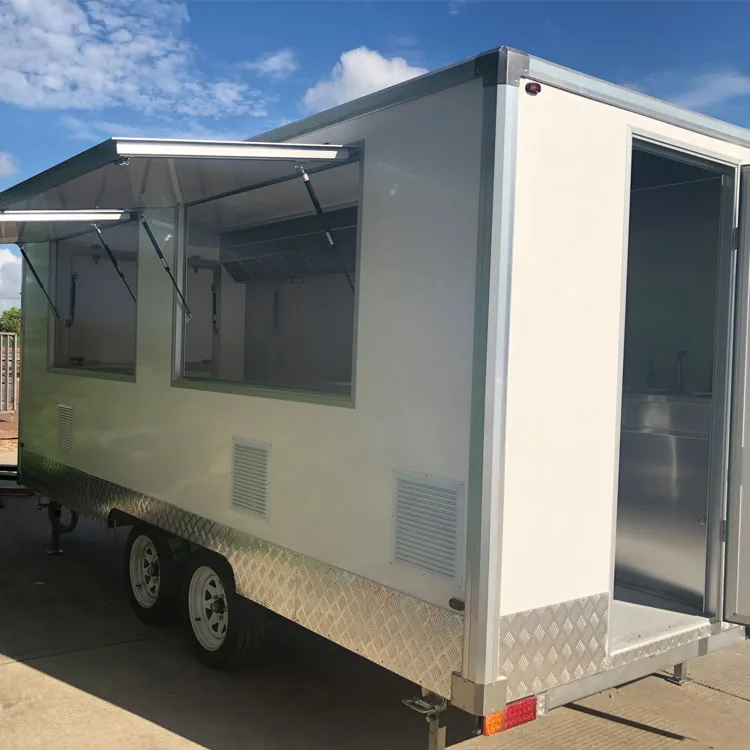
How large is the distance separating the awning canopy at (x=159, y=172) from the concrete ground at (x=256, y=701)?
248 centimetres

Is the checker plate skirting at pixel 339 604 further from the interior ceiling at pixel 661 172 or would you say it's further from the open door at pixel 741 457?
the interior ceiling at pixel 661 172

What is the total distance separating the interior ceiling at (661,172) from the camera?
3.88 metres

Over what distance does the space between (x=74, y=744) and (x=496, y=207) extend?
113 inches

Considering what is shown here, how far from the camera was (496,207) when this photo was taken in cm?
254

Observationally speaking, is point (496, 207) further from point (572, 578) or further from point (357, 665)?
point (357, 665)

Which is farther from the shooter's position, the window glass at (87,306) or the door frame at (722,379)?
the window glass at (87,306)

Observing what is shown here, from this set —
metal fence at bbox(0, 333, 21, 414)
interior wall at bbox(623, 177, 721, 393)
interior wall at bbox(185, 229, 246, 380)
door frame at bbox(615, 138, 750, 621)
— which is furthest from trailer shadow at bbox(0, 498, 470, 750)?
metal fence at bbox(0, 333, 21, 414)

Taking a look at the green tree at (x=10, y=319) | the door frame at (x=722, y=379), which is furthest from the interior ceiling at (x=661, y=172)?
the green tree at (x=10, y=319)

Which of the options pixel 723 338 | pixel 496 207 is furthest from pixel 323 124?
pixel 723 338

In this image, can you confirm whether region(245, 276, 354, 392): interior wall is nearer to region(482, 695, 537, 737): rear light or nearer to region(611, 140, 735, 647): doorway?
region(611, 140, 735, 647): doorway

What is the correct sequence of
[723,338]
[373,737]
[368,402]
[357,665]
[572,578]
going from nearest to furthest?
1. [572,578]
2. [368,402]
3. [723,338]
4. [373,737]
5. [357,665]

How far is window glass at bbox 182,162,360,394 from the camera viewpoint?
16.8ft

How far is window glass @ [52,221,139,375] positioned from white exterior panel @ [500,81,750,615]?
4.18 m

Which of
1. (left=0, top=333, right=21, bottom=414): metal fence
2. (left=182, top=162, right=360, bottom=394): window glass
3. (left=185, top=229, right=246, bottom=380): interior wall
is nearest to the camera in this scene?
(left=182, top=162, right=360, bottom=394): window glass
